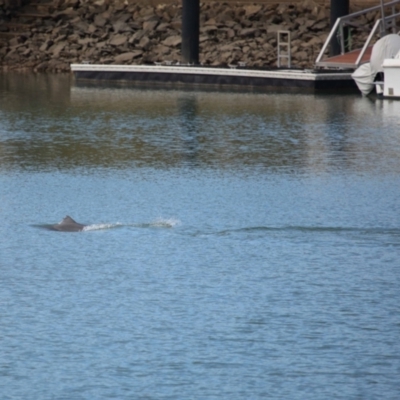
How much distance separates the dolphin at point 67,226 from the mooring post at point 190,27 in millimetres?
16740

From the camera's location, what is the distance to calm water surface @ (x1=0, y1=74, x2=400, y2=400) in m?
8.28

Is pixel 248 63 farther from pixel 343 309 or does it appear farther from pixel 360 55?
pixel 343 309

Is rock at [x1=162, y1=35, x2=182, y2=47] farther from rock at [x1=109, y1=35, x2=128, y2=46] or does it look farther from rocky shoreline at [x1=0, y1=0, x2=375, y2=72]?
rock at [x1=109, y1=35, x2=128, y2=46]

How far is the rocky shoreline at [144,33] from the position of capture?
32344 mm

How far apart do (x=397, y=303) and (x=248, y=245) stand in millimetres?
2395

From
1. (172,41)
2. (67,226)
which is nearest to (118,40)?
(172,41)

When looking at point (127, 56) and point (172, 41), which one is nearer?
point (127, 56)

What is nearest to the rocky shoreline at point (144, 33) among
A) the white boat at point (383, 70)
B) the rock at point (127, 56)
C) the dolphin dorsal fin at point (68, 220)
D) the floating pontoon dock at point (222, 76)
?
the rock at point (127, 56)

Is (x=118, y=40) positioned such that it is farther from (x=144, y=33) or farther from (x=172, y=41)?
(x=172, y=41)

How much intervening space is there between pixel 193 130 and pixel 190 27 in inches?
340

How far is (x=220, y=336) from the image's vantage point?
29.6 ft

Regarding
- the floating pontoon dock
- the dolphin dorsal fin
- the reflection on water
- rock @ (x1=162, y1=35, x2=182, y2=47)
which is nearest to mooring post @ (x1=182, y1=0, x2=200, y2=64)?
the floating pontoon dock

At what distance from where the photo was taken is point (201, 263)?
11.2 metres

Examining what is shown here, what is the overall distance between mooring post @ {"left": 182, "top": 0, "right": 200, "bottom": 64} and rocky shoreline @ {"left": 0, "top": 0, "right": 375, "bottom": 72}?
8.03ft
